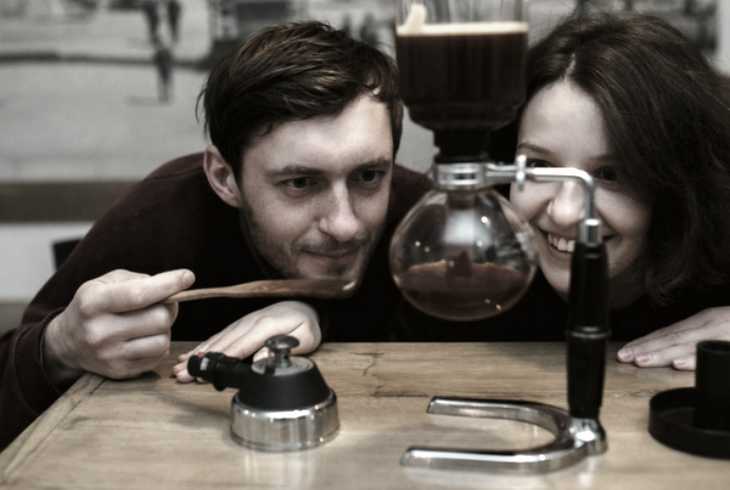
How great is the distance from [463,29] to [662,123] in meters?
0.50

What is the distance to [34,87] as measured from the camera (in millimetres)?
2357

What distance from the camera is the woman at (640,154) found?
3.71 ft

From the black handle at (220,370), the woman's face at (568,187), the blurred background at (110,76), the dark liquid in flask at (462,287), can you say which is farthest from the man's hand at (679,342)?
the blurred background at (110,76)

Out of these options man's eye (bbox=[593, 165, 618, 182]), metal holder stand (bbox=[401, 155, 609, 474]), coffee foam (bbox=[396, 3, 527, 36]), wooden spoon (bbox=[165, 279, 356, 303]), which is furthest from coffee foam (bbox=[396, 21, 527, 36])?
man's eye (bbox=[593, 165, 618, 182])

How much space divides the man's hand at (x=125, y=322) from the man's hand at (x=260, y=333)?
54 mm

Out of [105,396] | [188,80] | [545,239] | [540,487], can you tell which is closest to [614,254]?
[545,239]

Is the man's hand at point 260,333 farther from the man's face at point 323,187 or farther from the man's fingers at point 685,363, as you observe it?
the man's fingers at point 685,363

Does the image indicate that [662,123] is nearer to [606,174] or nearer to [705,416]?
[606,174]

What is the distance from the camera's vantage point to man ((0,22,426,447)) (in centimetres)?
107

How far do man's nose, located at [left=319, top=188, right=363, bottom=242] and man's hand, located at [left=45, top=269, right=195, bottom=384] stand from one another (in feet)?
0.94

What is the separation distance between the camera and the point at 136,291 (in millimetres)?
1017

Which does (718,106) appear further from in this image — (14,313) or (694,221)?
(14,313)

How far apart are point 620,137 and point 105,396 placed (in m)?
0.69

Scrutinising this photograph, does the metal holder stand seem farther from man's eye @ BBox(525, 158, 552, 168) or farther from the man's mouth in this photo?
the man's mouth
